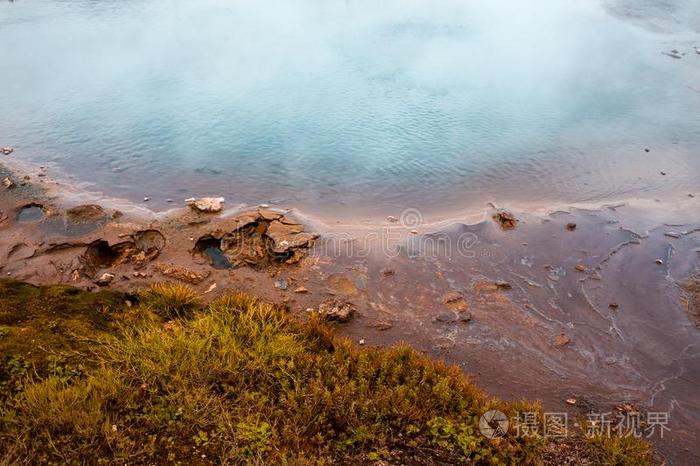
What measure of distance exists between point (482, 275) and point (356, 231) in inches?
80.1

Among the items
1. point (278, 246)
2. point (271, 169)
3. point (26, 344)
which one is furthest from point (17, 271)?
point (271, 169)

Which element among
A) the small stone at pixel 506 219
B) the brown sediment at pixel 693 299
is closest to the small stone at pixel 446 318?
the small stone at pixel 506 219

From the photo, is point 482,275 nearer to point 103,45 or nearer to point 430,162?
point 430,162

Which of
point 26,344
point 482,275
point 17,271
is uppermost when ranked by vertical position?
point 26,344

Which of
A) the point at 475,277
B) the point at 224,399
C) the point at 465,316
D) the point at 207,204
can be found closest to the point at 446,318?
the point at 465,316

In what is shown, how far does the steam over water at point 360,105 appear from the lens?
28.7ft

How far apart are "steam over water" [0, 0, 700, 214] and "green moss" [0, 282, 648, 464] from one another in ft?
12.4

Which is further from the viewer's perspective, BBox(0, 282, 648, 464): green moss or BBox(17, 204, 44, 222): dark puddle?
BBox(17, 204, 44, 222): dark puddle

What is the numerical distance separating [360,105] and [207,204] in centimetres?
539

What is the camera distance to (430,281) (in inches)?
248

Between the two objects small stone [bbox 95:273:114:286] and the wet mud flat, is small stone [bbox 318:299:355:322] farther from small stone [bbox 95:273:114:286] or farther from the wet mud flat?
small stone [bbox 95:273:114:286]

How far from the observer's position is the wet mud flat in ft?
16.7

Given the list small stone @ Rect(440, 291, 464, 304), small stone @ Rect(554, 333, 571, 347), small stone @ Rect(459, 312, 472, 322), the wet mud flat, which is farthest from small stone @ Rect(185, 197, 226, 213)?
small stone @ Rect(554, 333, 571, 347)

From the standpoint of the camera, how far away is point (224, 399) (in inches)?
152
